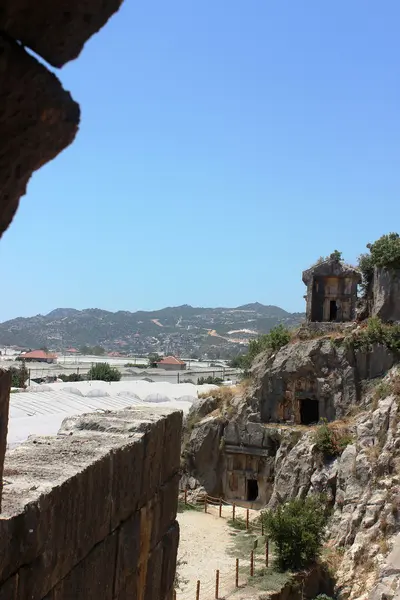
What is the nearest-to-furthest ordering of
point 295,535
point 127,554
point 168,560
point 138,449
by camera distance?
1. point 127,554
2. point 138,449
3. point 168,560
4. point 295,535

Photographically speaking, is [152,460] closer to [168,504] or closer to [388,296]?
[168,504]

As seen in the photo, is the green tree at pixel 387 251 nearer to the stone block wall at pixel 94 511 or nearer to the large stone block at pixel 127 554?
the stone block wall at pixel 94 511

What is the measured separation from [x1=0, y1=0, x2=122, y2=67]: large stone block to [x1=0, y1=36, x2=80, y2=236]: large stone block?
0.14 feet

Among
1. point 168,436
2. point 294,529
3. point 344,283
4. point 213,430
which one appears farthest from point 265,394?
point 168,436

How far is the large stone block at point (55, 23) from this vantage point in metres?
2.26

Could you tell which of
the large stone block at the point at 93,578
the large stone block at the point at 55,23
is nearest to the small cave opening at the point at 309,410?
the large stone block at the point at 93,578

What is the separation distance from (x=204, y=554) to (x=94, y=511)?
48.2 ft

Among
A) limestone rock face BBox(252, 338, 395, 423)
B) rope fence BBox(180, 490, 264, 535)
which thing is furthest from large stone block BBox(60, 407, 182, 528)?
limestone rock face BBox(252, 338, 395, 423)

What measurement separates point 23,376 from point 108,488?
1268 inches

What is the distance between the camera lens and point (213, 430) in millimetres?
25875

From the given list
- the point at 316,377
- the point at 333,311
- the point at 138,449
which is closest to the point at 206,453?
the point at 316,377

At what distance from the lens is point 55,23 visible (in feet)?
7.81

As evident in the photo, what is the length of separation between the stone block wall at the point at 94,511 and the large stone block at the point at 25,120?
1910 millimetres

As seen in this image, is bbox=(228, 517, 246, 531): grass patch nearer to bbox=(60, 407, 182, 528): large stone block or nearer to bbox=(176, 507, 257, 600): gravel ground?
bbox=(176, 507, 257, 600): gravel ground
